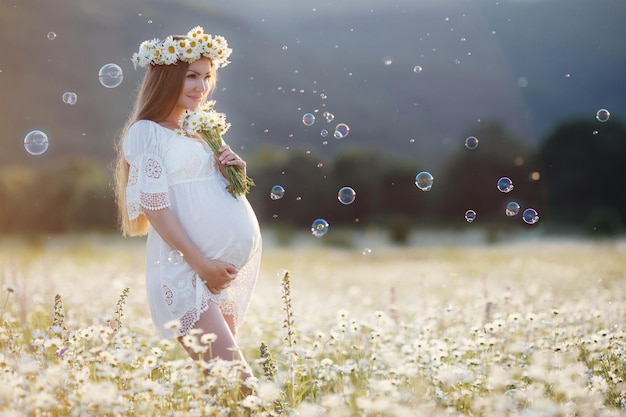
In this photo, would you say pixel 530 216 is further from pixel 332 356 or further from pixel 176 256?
pixel 176 256

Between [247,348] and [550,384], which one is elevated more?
[550,384]

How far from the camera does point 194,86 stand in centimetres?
558

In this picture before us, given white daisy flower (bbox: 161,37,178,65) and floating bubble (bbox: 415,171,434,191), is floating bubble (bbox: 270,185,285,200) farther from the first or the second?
white daisy flower (bbox: 161,37,178,65)

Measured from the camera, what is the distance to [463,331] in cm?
766

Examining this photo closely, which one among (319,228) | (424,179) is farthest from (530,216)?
(319,228)

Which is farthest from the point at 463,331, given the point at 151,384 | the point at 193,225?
the point at 151,384

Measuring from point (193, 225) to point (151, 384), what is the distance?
133 cm

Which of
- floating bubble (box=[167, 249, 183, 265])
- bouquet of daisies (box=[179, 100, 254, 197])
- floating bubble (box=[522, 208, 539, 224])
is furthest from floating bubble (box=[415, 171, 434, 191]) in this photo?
floating bubble (box=[167, 249, 183, 265])

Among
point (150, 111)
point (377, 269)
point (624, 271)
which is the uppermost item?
point (150, 111)

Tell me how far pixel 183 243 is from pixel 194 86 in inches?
52.8

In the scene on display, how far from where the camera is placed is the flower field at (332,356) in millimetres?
4305

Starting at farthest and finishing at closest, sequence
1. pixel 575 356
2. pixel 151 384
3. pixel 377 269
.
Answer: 1. pixel 377 269
2. pixel 575 356
3. pixel 151 384

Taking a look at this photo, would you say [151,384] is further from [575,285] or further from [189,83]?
[575,285]

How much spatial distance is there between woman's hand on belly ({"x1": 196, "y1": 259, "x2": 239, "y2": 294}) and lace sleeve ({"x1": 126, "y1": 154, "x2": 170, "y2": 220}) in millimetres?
528
